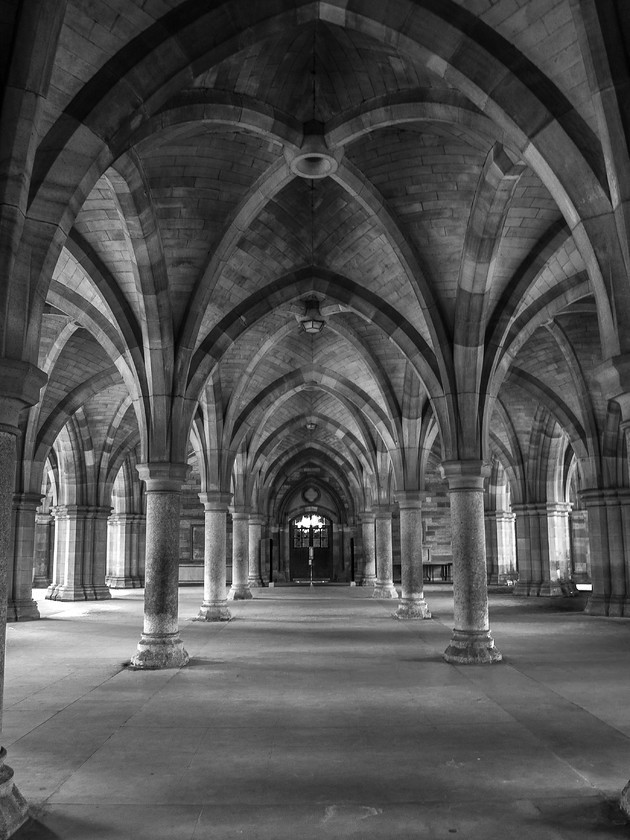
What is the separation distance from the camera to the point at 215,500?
56.6ft

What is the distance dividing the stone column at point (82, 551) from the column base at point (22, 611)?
5203 mm

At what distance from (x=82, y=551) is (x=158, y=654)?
13.5 meters

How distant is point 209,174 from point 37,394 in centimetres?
607

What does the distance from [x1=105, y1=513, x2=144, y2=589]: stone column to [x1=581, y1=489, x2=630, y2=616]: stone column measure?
60.0 feet

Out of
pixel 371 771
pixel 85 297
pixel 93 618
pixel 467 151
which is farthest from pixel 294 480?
pixel 371 771

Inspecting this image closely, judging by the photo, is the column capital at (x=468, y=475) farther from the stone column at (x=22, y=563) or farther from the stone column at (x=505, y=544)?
the stone column at (x=505, y=544)

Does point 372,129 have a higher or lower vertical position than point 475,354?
higher

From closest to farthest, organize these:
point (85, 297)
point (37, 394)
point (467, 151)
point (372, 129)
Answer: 1. point (37, 394)
2. point (372, 129)
3. point (467, 151)
4. point (85, 297)

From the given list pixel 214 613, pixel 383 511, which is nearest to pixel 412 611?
pixel 214 613

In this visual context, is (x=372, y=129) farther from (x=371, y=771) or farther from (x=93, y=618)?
(x=93, y=618)

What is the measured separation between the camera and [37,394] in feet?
15.8

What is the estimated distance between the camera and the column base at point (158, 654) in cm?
1024

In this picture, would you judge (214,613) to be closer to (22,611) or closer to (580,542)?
(22,611)

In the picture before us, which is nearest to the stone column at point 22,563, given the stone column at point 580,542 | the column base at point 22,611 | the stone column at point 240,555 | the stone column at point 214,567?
the column base at point 22,611
